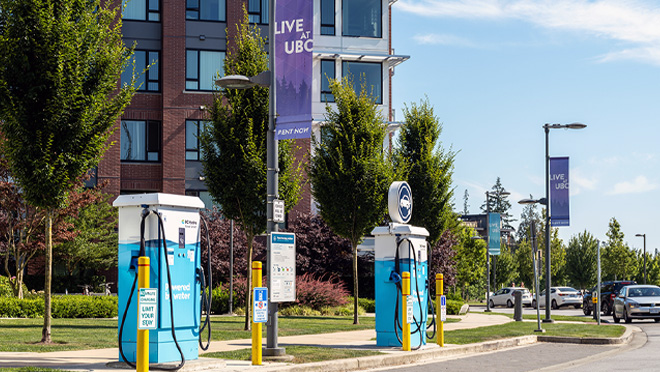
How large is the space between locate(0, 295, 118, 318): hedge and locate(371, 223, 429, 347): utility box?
1145 centimetres

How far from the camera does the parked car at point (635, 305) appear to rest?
102ft

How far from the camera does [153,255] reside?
36.7 feet

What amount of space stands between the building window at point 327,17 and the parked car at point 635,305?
63.5 feet

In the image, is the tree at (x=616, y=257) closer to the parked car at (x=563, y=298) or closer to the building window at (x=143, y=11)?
the parked car at (x=563, y=298)

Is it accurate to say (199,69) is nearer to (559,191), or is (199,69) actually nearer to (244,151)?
(559,191)

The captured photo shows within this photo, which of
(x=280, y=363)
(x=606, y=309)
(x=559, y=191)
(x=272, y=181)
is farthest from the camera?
(x=606, y=309)

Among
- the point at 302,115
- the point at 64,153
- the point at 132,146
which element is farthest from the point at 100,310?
the point at 132,146

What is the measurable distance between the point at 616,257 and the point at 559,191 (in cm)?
4328

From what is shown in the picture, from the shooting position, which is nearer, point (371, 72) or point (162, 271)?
point (162, 271)

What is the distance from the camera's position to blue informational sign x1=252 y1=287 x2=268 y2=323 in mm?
11914

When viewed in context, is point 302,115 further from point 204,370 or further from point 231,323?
point 231,323

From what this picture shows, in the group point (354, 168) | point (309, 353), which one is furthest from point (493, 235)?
point (309, 353)

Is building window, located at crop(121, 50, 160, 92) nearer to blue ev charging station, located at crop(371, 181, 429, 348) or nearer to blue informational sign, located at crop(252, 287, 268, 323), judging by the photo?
blue ev charging station, located at crop(371, 181, 429, 348)

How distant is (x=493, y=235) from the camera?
39.3 metres
